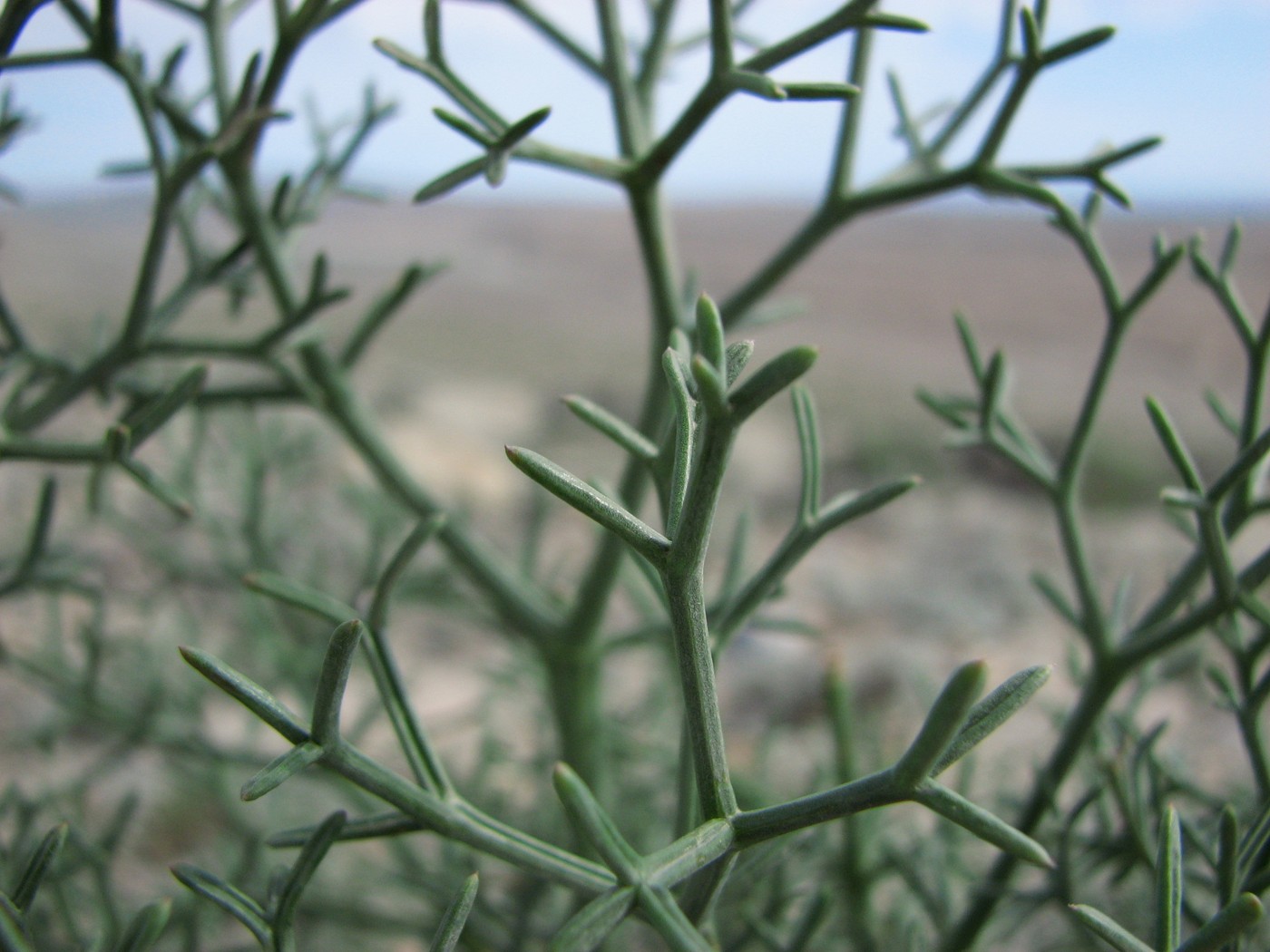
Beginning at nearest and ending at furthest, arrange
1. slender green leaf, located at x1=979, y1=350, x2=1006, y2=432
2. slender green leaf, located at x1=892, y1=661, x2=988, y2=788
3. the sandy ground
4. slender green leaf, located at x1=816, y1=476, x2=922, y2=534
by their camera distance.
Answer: slender green leaf, located at x1=892, y1=661, x2=988, y2=788
slender green leaf, located at x1=816, y1=476, x2=922, y2=534
slender green leaf, located at x1=979, y1=350, x2=1006, y2=432
the sandy ground

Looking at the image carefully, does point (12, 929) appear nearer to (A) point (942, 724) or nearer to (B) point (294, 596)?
(B) point (294, 596)

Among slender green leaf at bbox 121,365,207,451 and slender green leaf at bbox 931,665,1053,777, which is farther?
slender green leaf at bbox 121,365,207,451

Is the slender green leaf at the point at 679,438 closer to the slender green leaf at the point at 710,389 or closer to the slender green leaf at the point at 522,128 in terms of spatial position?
the slender green leaf at the point at 710,389

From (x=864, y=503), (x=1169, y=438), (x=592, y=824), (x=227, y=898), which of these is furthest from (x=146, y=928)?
(x=1169, y=438)

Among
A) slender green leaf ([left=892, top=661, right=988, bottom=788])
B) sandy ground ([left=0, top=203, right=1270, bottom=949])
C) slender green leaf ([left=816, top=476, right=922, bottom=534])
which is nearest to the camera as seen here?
slender green leaf ([left=892, top=661, right=988, bottom=788])

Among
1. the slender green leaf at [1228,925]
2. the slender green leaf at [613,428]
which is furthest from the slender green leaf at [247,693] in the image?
the slender green leaf at [1228,925]

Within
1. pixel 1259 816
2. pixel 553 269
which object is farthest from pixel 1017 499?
pixel 553 269

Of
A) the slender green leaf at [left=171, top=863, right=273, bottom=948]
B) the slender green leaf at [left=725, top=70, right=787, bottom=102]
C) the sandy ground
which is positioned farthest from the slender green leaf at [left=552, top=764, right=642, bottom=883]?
the sandy ground

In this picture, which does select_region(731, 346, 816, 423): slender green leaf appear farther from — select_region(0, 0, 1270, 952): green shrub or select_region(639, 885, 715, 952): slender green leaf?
select_region(639, 885, 715, 952): slender green leaf

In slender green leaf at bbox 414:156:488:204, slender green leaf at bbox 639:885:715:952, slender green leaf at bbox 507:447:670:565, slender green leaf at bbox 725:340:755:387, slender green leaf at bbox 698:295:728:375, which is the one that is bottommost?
slender green leaf at bbox 639:885:715:952

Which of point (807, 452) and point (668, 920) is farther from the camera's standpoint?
point (807, 452)
